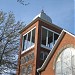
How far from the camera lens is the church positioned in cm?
Answer: 2390

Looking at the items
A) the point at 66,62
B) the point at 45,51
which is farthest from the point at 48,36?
the point at 66,62

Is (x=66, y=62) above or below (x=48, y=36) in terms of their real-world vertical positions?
below

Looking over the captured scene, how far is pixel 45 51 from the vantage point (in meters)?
31.7

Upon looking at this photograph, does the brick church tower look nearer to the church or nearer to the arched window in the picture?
the church

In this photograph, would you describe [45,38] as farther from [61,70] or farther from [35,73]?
[61,70]

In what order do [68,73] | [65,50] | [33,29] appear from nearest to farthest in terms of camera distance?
[68,73] → [65,50] → [33,29]

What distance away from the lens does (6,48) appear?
2695 centimetres

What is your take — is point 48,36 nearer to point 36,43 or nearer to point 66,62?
point 36,43

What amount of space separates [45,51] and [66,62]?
820 cm

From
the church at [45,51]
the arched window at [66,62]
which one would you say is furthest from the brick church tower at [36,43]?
the arched window at [66,62]

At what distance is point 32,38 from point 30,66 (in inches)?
247

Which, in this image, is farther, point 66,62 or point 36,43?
point 36,43

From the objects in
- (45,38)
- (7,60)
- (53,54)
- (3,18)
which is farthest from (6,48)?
(45,38)

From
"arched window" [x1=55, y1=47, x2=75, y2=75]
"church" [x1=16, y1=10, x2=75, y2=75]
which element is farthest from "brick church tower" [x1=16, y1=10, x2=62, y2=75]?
"arched window" [x1=55, y1=47, x2=75, y2=75]
